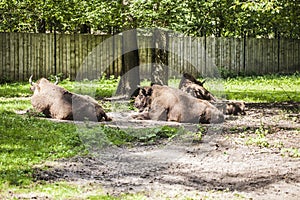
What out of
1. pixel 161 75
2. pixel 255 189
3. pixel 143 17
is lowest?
pixel 255 189

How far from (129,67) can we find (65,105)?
5.44 m

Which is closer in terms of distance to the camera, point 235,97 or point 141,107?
point 141,107

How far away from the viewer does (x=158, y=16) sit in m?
17.4

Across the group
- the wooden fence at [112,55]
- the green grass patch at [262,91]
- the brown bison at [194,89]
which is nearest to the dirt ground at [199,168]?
the brown bison at [194,89]

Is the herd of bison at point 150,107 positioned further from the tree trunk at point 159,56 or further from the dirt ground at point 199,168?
the tree trunk at point 159,56

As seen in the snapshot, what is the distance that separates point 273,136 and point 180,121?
2.24 meters

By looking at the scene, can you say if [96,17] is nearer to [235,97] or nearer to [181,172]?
[235,97]

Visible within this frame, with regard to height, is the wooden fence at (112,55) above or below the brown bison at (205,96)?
above

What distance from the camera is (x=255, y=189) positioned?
6863 mm

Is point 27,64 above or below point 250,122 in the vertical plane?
above

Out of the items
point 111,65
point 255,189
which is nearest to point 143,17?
point 111,65

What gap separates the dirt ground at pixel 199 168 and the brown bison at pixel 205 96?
Result: 103 inches

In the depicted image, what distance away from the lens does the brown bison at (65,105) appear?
38.9 feet

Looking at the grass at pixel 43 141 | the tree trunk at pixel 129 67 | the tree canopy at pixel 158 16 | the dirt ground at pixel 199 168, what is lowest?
the dirt ground at pixel 199 168
